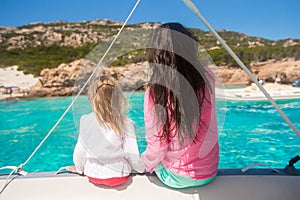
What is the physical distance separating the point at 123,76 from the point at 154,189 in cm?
52

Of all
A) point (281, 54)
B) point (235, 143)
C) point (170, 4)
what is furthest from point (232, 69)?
point (170, 4)

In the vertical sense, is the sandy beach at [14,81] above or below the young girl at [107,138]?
above

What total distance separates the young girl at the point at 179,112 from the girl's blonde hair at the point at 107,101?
17 cm

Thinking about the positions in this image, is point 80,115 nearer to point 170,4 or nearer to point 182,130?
point 182,130

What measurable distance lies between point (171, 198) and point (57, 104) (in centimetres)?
779

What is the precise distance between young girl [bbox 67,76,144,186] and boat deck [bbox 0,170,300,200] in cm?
5

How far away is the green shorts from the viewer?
44.8 inches

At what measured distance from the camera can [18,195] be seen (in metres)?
1.20

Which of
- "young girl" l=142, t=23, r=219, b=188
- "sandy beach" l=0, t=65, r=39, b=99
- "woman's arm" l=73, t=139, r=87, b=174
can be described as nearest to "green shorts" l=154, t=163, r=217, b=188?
"young girl" l=142, t=23, r=219, b=188

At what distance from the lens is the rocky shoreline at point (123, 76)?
1071mm

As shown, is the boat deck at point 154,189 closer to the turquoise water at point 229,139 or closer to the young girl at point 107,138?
the young girl at point 107,138

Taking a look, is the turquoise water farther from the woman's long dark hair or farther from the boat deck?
the woman's long dark hair

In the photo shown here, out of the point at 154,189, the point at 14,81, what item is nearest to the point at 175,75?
the point at 154,189

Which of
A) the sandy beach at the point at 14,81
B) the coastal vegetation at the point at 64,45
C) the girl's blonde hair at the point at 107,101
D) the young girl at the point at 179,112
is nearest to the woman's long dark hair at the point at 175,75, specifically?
the young girl at the point at 179,112
